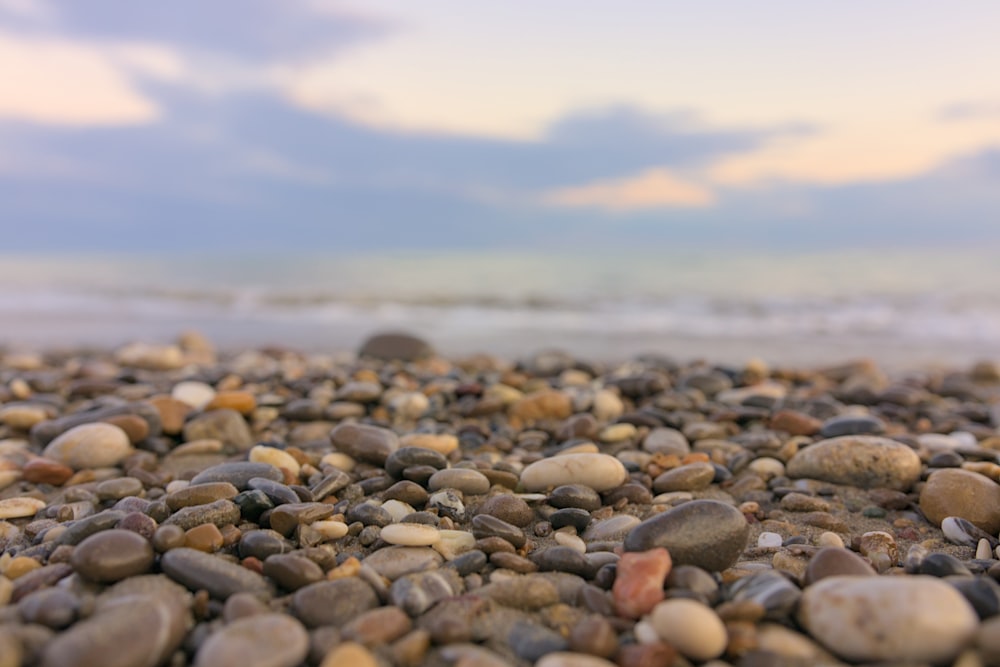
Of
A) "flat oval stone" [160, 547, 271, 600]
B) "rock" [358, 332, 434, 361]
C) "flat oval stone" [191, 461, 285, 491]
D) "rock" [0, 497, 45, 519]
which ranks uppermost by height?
"rock" [358, 332, 434, 361]

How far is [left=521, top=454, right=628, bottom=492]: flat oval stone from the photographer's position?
8.07 ft

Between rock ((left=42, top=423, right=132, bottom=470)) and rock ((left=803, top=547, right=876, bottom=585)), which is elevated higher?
rock ((left=803, top=547, right=876, bottom=585))

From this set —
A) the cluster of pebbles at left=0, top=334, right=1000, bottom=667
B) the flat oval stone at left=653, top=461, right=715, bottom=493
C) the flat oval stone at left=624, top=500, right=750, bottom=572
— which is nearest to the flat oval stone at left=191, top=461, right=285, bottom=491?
the cluster of pebbles at left=0, top=334, right=1000, bottom=667

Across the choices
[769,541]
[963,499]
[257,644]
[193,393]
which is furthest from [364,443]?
[963,499]

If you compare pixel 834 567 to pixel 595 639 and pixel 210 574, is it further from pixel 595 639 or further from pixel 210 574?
pixel 210 574

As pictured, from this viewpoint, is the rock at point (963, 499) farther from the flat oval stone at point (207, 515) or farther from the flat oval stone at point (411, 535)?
the flat oval stone at point (207, 515)

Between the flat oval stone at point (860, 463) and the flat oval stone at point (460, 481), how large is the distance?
136 centimetres

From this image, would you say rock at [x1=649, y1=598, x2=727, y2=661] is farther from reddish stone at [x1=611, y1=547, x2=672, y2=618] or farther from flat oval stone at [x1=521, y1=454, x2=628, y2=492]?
flat oval stone at [x1=521, y1=454, x2=628, y2=492]

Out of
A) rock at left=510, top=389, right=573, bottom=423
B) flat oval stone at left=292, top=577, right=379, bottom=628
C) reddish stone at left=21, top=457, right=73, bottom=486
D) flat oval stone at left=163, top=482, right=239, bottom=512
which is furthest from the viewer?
rock at left=510, top=389, right=573, bottom=423

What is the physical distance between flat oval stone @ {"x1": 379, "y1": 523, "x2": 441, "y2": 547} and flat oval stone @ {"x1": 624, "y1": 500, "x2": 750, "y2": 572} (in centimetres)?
55

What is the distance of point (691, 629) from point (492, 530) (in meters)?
0.76

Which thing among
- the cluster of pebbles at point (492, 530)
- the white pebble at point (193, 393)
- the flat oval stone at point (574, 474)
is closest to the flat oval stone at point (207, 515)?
the cluster of pebbles at point (492, 530)

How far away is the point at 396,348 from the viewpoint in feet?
21.2

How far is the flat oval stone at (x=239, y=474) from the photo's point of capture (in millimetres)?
2260
